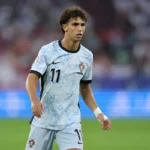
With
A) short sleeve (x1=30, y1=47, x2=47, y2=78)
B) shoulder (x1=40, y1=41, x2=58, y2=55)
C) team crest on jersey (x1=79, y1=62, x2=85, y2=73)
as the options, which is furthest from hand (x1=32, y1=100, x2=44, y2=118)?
team crest on jersey (x1=79, y1=62, x2=85, y2=73)

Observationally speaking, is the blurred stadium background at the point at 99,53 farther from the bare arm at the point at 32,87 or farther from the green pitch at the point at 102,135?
the bare arm at the point at 32,87

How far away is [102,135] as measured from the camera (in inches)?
557

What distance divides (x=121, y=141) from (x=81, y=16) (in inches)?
255

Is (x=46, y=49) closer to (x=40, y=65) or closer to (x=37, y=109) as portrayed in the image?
(x=40, y=65)

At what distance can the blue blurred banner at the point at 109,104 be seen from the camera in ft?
57.3

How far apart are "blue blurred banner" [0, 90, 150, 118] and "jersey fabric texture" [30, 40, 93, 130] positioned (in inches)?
419

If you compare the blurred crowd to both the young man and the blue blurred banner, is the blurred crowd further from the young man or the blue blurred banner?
the young man

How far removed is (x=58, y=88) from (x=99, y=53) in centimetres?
1492

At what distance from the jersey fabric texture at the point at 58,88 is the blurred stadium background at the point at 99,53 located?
8.08 metres

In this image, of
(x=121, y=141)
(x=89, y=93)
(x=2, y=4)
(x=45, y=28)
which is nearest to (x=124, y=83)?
(x=45, y=28)

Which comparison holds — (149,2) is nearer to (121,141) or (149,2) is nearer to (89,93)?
(121,141)

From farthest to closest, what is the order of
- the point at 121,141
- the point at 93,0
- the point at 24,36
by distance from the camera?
the point at 93,0 < the point at 24,36 < the point at 121,141

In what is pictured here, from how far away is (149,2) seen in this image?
923 inches

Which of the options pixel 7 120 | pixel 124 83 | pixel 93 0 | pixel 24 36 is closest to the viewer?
pixel 7 120
